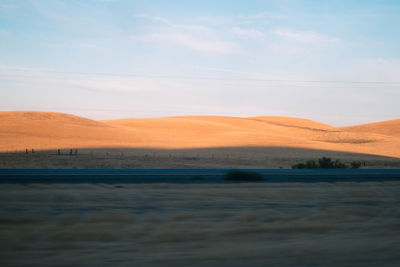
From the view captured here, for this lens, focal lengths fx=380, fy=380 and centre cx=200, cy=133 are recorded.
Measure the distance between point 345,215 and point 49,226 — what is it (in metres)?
6.95

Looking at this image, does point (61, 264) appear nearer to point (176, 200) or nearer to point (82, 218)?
point (82, 218)

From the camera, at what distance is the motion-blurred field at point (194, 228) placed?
20.0ft

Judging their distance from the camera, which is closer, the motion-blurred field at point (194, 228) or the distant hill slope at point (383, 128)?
the motion-blurred field at point (194, 228)

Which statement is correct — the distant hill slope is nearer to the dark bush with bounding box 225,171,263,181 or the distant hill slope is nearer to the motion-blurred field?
the dark bush with bounding box 225,171,263,181

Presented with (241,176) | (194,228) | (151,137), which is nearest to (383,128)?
(151,137)

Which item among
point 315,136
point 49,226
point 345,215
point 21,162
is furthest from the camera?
point 315,136

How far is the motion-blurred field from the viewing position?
6090mm

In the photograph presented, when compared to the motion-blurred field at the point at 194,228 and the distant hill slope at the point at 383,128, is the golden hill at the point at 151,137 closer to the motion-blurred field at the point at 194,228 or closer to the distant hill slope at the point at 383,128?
the distant hill slope at the point at 383,128

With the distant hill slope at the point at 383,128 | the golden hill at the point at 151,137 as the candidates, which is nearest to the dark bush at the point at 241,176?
the golden hill at the point at 151,137

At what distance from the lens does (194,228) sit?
7953 mm

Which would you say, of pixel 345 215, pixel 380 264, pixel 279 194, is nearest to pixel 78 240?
pixel 380 264

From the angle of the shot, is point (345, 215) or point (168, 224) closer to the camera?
point (168, 224)

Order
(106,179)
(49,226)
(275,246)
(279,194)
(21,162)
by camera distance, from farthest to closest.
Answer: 1. (21,162)
2. (106,179)
3. (279,194)
4. (49,226)
5. (275,246)

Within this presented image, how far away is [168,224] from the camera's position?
827 cm
